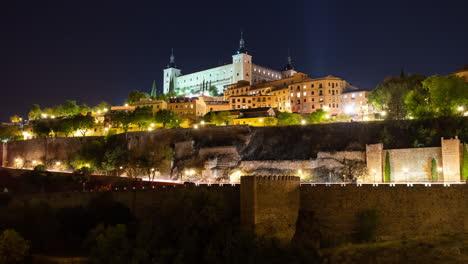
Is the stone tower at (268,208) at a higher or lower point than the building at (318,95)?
lower

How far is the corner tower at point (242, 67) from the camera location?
130750 millimetres

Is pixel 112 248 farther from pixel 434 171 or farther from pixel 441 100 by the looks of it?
pixel 441 100

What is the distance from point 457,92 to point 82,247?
4476 centimetres

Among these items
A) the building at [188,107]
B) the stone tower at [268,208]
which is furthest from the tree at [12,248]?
the building at [188,107]

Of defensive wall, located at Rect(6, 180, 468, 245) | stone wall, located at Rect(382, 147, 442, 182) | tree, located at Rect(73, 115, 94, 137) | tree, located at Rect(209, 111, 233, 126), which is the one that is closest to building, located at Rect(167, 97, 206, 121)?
tree, located at Rect(209, 111, 233, 126)

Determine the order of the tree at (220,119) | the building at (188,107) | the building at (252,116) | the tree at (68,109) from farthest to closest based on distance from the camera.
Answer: the tree at (68,109)
the building at (188,107)
the tree at (220,119)
the building at (252,116)

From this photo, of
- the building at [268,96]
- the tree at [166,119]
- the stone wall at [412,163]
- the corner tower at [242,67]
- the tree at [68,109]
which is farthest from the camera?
the corner tower at [242,67]

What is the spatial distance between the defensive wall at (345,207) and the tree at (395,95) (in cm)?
3054

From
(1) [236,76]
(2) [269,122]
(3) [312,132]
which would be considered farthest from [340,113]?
(1) [236,76]

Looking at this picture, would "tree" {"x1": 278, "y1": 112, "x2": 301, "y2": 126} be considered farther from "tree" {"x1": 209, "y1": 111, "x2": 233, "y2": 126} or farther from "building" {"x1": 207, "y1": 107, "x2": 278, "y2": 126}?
"tree" {"x1": 209, "y1": 111, "x2": 233, "y2": 126}

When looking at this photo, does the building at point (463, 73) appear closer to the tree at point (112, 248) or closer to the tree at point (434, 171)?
the tree at point (434, 171)

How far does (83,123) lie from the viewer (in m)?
85.2

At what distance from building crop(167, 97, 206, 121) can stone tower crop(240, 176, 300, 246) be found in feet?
228

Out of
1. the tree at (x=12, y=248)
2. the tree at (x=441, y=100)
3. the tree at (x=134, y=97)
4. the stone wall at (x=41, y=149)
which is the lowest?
the tree at (x=12, y=248)
